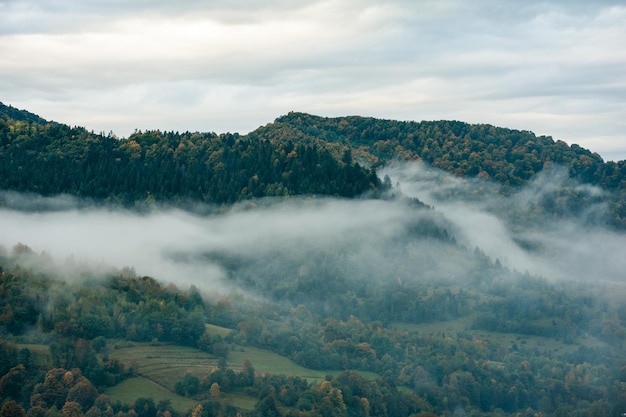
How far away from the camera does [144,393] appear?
14838 centimetres

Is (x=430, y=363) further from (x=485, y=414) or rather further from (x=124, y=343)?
(x=124, y=343)

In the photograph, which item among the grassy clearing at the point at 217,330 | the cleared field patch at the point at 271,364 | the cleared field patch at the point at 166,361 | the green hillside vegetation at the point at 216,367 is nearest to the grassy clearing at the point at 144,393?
the green hillside vegetation at the point at 216,367

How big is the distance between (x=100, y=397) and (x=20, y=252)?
58066mm

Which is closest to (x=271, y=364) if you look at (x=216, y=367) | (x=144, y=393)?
(x=216, y=367)

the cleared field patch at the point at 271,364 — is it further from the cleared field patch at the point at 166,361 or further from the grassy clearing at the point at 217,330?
the cleared field patch at the point at 166,361

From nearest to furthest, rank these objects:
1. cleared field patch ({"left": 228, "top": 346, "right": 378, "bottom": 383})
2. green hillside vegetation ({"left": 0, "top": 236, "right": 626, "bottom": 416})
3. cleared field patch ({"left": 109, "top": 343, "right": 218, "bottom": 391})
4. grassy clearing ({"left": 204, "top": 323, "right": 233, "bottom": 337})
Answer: green hillside vegetation ({"left": 0, "top": 236, "right": 626, "bottom": 416})
cleared field patch ({"left": 109, "top": 343, "right": 218, "bottom": 391})
cleared field patch ({"left": 228, "top": 346, "right": 378, "bottom": 383})
grassy clearing ({"left": 204, "top": 323, "right": 233, "bottom": 337})

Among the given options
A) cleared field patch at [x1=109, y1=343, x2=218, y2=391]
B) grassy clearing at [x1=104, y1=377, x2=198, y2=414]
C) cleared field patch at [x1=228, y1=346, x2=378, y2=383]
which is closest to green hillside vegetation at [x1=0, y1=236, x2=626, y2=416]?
cleared field patch at [x1=109, y1=343, x2=218, y2=391]

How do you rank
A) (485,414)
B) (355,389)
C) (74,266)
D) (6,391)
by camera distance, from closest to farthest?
(6,391)
(355,389)
(485,414)
(74,266)

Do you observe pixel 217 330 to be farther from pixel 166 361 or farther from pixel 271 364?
pixel 166 361

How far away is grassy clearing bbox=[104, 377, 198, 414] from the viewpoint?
477 ft

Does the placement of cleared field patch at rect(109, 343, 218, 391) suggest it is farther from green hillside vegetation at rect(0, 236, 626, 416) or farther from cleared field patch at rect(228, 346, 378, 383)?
cleared field patch at rect(228, 346, 378, 383)

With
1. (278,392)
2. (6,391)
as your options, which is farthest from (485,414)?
(6,391)

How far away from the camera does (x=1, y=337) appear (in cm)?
15738

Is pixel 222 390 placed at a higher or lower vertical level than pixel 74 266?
lower
